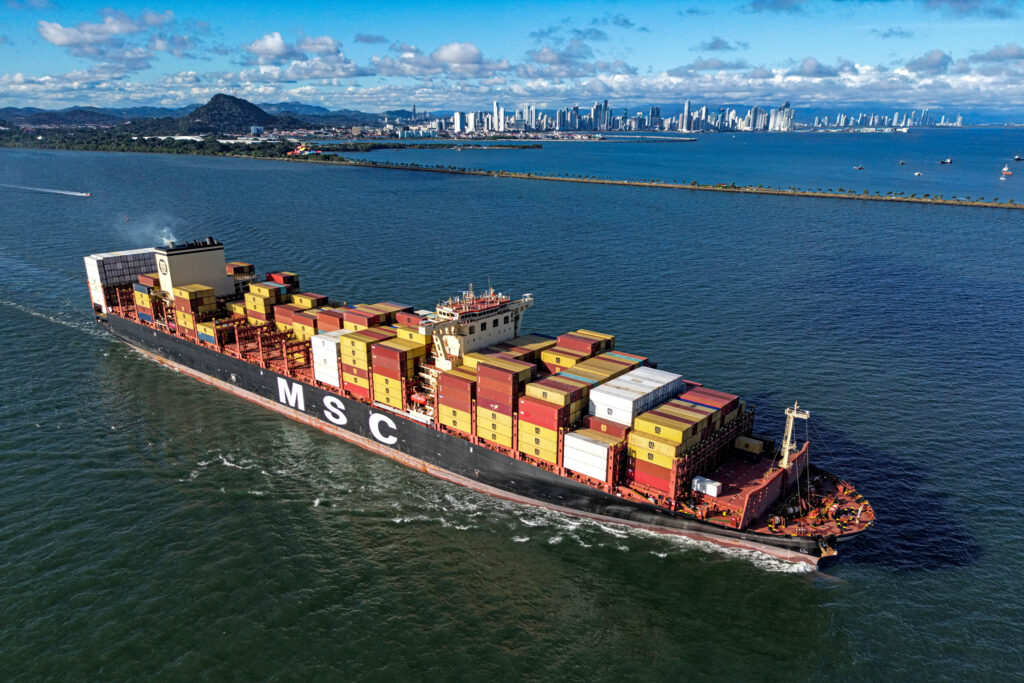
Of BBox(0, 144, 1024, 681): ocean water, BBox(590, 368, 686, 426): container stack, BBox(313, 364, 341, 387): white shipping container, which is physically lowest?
BBox(0, 144, 1024, 681): ocean water

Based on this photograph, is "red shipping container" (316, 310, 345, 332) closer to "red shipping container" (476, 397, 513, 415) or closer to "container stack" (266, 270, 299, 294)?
"container stack" (266, 270, 299, 294)

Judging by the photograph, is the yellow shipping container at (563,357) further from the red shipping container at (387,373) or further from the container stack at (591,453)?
the red shipping container at (387,373)

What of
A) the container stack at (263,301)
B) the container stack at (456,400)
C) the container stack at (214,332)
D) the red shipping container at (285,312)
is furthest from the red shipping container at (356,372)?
the container stack at (214,332)

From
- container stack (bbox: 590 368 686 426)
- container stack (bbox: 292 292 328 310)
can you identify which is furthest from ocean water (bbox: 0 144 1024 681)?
container stack (bbox: 292 292 328 310)

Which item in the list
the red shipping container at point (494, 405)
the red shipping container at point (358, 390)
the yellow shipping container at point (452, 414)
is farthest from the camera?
the red shipping container at point (358, 390)

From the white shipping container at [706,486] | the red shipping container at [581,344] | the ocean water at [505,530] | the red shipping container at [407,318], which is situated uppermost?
the red shipping container at [407,318]

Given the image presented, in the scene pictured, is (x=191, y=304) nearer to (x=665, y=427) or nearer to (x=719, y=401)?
(x=665, y=427)

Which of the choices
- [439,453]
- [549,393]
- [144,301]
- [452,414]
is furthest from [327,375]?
[144,301]
